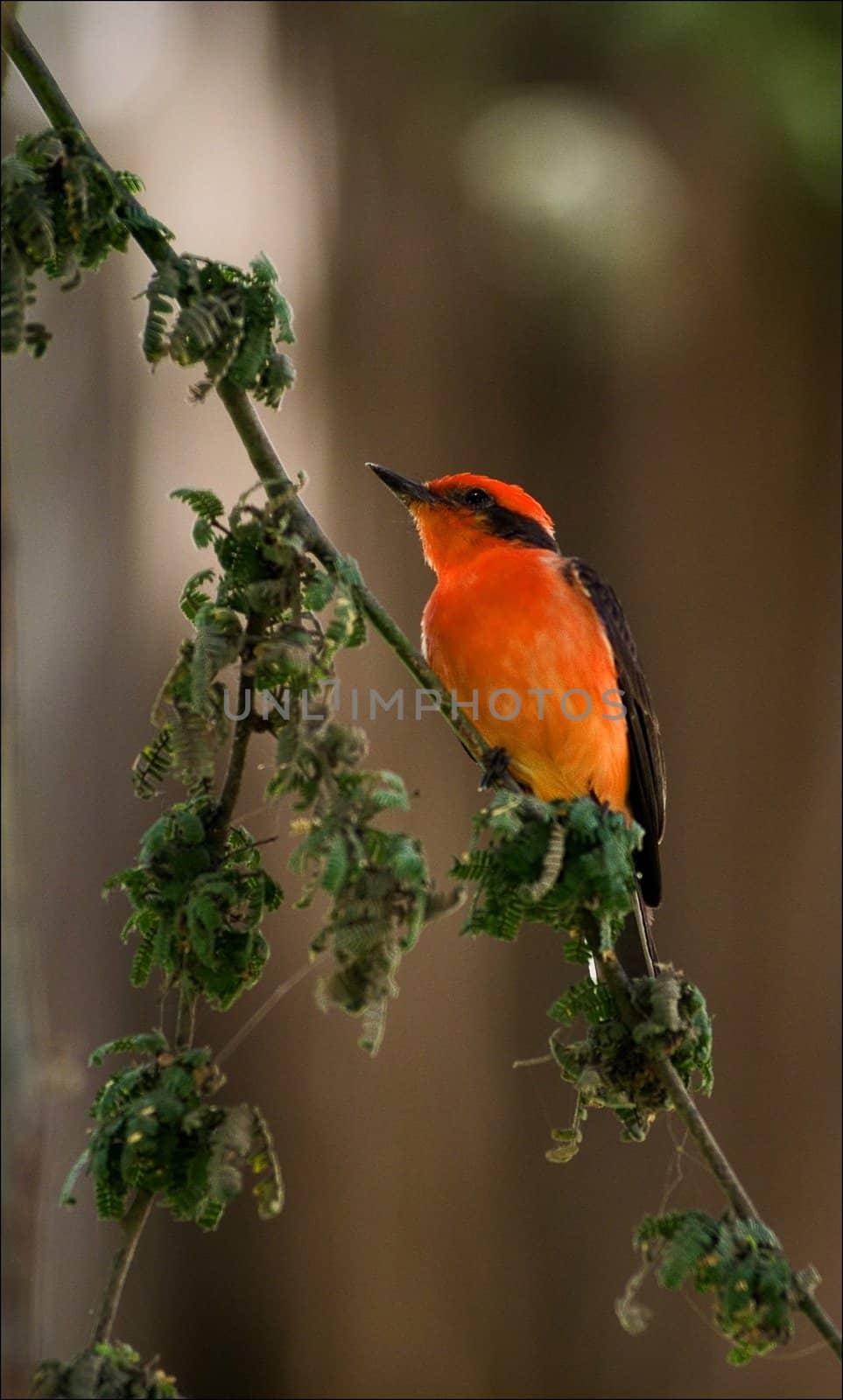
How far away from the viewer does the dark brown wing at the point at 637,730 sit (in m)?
3.47

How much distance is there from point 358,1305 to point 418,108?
4.57m

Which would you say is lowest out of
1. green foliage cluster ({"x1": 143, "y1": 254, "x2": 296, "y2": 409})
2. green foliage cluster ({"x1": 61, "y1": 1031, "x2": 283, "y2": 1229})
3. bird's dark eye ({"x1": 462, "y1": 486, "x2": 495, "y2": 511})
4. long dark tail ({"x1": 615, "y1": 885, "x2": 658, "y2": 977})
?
green foliage cluster ({"x1": 61, "y1": 1031, "x2": 283, "y2": 1229})

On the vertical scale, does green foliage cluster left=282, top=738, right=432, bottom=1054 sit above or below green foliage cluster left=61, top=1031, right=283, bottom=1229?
above

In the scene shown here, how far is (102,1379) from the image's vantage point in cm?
147

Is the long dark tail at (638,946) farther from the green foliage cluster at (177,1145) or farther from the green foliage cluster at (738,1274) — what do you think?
the green foliage cluster at (177,1145)

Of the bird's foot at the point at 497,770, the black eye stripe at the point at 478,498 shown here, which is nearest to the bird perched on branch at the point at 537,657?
the black eye stripe at the point at 478,498

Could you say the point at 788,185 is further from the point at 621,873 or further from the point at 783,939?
the point at 621,873

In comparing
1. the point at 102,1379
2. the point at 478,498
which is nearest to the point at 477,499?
the point at 478,498

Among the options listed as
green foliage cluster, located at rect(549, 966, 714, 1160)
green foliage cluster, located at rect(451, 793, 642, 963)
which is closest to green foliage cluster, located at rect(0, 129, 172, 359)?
green foliage cluster, located at rect(451, 793, 642, 963)

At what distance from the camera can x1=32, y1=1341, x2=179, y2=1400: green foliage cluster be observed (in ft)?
4.74

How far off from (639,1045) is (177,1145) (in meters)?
0.57

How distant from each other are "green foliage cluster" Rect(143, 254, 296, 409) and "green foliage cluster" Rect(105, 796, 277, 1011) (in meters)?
0.52

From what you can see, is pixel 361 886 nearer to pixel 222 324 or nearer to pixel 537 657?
pixel 222 324

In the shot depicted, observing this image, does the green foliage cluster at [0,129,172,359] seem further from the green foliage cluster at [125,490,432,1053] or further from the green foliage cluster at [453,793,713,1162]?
the green foliage cluster at [453,793,713,1162]
